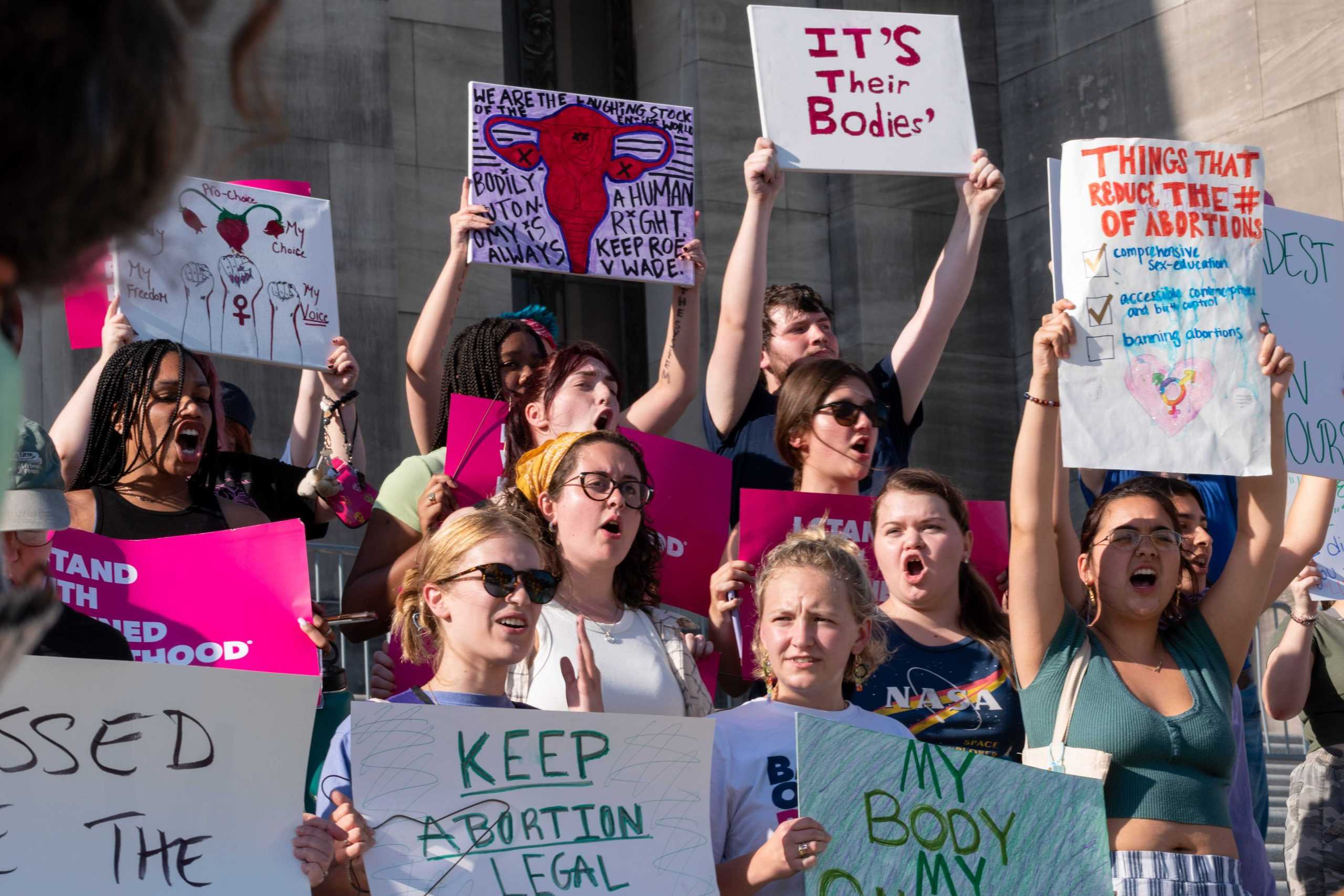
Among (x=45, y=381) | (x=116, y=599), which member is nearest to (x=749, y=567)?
(x=116, y=599)

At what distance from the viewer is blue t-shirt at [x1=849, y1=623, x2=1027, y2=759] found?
14.7 feet

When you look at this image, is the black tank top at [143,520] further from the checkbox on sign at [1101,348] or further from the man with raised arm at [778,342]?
the checkbox on sign at [1101,348]

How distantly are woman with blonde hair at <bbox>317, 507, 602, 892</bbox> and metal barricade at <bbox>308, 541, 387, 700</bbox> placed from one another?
3.93 metres

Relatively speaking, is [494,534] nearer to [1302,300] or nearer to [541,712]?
[541,712]

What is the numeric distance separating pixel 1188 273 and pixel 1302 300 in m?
0.80

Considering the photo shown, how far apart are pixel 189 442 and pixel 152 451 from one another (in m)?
0.10

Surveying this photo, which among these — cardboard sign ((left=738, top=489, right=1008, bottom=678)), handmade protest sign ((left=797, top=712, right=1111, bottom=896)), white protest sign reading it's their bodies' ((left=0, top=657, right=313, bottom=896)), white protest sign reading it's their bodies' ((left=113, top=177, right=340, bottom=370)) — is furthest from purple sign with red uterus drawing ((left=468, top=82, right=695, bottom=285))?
white protest sign reading it's their bodies' ((left=0, top=657, right=313, bottom=896))

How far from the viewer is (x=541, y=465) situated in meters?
4.60

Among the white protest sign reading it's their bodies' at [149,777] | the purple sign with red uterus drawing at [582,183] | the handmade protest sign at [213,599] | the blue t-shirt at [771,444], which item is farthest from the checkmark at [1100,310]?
the white protest sign reading it's their bodies' at [149,777]

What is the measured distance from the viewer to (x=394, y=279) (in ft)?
31.1

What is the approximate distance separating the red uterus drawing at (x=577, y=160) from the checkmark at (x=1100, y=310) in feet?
5.89

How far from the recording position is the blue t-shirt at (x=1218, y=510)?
18.1 feet

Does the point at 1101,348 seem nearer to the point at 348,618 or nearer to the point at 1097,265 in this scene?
the point at 1097,265

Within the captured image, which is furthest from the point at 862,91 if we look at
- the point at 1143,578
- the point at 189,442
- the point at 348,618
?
the point at 348,618
